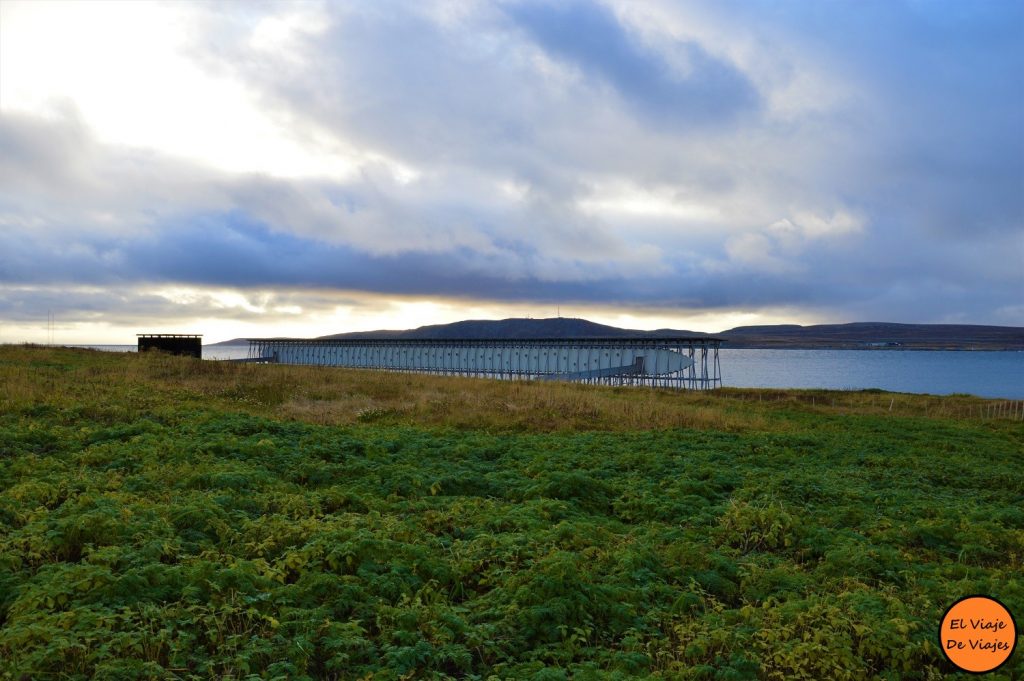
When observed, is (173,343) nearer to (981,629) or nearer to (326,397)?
(326,397)

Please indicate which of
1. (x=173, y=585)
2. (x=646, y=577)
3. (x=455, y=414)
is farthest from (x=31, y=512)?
(x=455, y=414)

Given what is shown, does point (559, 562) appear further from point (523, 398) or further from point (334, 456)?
point (523, 398)

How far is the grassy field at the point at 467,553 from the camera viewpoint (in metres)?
7.61

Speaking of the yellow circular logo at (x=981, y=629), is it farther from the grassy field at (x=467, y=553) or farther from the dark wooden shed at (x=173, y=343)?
the dark wooden shed at (x=173, y=343)

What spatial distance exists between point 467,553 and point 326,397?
2560cm

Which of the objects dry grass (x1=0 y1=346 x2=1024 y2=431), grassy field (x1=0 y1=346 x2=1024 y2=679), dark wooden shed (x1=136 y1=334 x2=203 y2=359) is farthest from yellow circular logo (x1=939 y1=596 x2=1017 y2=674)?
dark wooden shed (x1=136 y1=334 x2=203 y2=359)

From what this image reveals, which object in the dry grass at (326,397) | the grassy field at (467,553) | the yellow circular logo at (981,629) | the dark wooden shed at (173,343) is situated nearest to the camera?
the yellow circular logo at (981,629)

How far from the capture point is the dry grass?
1070 inches

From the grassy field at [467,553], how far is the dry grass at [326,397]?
195 inches

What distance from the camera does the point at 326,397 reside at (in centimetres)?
3453

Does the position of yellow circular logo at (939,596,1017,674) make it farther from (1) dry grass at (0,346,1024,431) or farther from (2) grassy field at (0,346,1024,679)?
(1) dry grass at (0,346,1024,431)

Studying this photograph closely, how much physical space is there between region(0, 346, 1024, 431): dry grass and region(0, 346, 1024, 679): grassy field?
497 centimetres

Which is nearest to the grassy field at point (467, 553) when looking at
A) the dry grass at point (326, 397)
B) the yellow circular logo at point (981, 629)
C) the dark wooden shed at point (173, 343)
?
the yellow circular logo at point (981, 629)

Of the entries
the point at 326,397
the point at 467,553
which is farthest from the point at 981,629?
the point at 326,397
